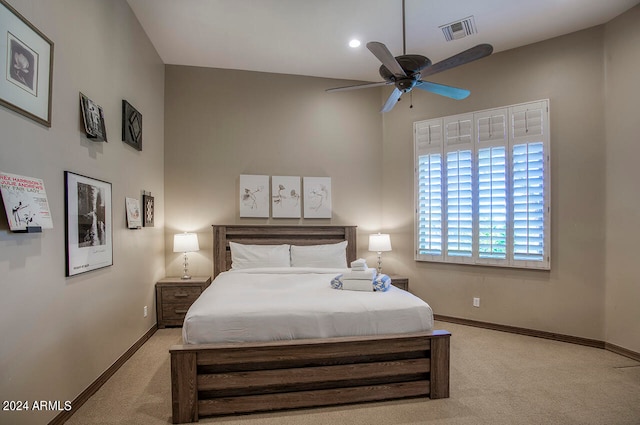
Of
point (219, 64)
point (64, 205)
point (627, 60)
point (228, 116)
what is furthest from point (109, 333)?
point (627, 60)

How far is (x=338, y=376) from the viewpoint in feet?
7.73

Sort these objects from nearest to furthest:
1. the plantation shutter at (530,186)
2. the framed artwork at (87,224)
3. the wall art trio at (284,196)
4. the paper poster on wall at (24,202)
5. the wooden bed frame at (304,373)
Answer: the paper poster on wall at (24,202) < the wooden bed frame at (304,373) < the framed artwork at (87,224) < the plantation shutter at (530,186) < the wall art trio at (284,196)

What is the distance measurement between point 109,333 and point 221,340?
1.34m

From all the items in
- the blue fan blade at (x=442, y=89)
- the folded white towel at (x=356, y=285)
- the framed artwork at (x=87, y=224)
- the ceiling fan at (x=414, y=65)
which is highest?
the ceiling fan at (x=414, y=65)

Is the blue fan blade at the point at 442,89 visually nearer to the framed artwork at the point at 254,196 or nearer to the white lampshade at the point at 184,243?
the framed artwork at the point at 254,196

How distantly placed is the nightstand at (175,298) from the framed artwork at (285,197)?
1.37 metres

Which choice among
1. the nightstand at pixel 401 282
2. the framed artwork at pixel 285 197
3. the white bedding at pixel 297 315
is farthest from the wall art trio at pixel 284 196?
the white bedding at pixel 297 315

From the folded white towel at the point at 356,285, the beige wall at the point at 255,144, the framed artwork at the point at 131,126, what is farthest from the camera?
the beige wall at the point at 255,144

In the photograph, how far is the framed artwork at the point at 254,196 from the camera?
183 inches

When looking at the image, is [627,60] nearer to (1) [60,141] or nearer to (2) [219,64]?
(2) [219,64]

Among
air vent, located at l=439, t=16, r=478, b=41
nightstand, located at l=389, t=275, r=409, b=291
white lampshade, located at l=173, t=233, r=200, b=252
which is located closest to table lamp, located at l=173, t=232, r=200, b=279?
white lampshade, located at l=173, t=233, r=200, b=252

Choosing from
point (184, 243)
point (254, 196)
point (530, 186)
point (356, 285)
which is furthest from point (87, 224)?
point (530, 186)

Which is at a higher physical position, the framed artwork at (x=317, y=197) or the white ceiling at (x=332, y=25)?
the white ceiling at (x=332, y=25)

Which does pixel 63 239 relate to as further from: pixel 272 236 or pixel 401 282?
pixel 401 282
